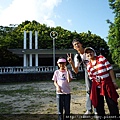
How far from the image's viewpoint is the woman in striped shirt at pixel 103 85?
296cm

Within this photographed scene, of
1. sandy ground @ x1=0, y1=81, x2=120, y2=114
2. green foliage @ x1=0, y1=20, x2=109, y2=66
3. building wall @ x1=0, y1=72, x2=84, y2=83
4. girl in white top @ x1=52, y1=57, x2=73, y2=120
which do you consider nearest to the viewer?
girl in white top @ x1=52, y1=57, x2=73, y2=120

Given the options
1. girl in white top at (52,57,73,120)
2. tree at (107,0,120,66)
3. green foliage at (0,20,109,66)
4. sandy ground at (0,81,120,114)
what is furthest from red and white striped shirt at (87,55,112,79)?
green foliage at (0,20,109,66)

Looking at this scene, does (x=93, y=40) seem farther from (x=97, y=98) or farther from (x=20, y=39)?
(x=97, y=98)

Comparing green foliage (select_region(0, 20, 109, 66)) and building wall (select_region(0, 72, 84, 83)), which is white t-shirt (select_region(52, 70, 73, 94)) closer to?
building wall (select_region(0, 72, 84, 83))

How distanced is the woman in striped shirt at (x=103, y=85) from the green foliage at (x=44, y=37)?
93.4ft

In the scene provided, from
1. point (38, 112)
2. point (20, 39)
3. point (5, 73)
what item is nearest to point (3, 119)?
point (38, 112)

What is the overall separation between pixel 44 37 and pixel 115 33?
1693 centimetres

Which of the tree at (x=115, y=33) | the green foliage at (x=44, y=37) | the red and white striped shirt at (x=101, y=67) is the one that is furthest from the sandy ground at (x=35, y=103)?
the green foliage at (x=44, y=37)

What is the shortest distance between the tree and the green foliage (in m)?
10.8

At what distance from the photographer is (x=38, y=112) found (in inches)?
188

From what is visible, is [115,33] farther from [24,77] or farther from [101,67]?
[101,67]

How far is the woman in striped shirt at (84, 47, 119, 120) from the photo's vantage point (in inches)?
117

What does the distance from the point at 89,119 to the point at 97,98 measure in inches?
36.9

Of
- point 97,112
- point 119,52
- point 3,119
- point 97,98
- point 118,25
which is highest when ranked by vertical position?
point 118,25
